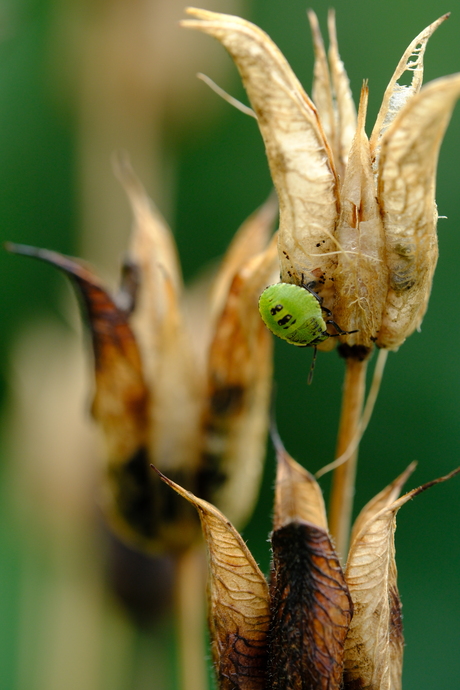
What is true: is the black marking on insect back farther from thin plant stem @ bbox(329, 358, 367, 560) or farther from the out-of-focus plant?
the out-of-focus plant

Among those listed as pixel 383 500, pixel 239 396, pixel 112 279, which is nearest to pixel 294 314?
pixel 383 500

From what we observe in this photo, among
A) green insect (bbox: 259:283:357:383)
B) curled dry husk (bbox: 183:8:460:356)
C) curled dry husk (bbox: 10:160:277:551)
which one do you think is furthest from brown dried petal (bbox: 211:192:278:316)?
curled dry husk (bbox: 183:8:460:356)

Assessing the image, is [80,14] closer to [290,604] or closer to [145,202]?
[145,202]

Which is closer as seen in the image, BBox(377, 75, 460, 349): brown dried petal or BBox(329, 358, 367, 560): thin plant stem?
BBox(377, 75, 460, 349): brown dried petal

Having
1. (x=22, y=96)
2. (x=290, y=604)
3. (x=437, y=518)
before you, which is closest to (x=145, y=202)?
(x=290, y=604)

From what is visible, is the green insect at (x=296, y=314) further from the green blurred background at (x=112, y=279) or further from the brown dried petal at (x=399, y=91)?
the green blurred background at (x=112, y=279)

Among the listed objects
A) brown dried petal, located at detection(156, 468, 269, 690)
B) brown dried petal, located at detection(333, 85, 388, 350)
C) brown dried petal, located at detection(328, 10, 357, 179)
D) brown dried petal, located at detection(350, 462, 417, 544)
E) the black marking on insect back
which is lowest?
brown dried petal, located at detection(156, 468, 269, 690)
